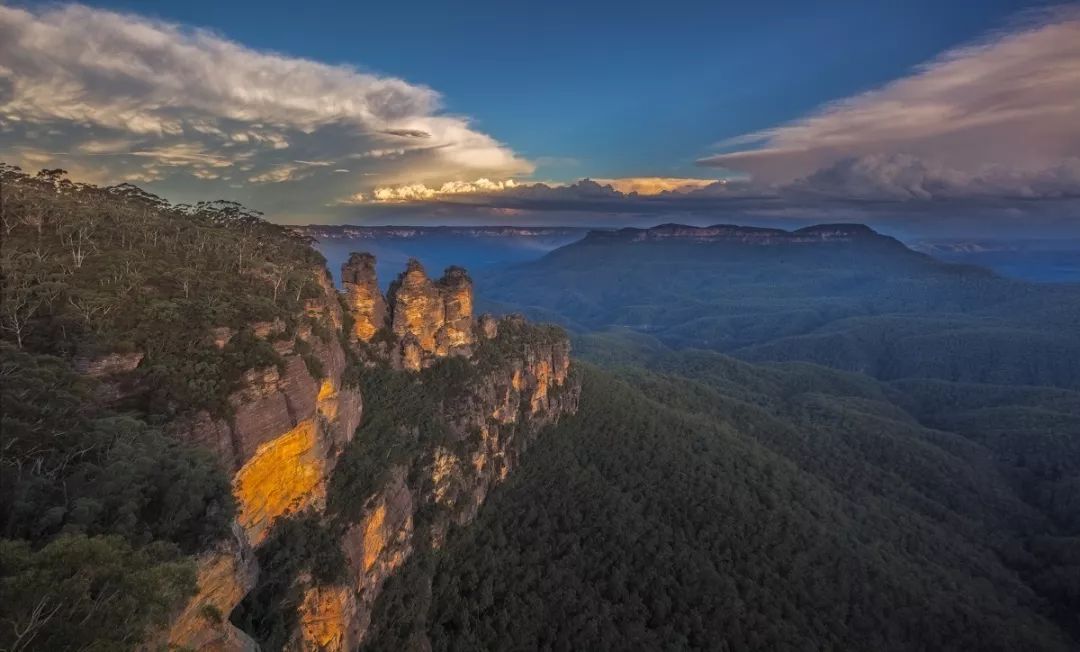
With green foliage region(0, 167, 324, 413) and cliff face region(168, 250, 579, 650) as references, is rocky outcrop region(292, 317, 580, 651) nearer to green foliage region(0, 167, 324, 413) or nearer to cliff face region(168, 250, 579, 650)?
cliff face region(168, 250, 579, 650)

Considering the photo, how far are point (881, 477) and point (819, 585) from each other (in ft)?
185

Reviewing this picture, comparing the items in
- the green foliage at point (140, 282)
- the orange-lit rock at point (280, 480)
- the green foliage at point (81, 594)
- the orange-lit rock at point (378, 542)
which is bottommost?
the orange-lit rock at point (378, 542)

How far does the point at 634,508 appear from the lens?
66.1 metres

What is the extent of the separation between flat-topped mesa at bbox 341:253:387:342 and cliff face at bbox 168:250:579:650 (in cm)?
15

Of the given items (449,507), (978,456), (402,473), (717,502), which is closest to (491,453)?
(449,507)

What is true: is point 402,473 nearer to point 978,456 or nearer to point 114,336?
point 114,336

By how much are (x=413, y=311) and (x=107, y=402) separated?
3824cm

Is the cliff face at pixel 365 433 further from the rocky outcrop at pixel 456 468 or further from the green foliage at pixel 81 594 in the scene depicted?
the green foliage at pixel 81 594

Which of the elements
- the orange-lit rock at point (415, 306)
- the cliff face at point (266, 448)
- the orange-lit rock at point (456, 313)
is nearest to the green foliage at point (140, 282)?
the cliff face at point (266, 448)

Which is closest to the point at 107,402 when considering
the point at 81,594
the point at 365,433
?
the point at 81,594

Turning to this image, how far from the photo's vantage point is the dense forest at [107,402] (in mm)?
13672

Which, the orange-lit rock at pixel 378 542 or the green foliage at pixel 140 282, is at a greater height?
the green foliage at pixel 140 282

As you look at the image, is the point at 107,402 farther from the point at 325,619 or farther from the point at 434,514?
the point at 434,514

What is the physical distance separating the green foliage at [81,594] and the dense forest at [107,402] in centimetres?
4
